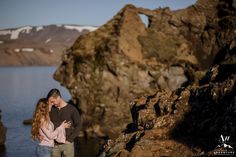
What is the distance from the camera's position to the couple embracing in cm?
1262

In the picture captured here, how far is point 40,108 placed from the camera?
41.1ft

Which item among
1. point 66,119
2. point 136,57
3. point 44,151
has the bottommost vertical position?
point 44,151

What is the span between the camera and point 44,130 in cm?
1260

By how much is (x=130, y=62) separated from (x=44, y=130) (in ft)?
144

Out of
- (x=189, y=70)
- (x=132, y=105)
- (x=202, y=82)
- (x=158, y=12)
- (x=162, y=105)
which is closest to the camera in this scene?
(x=162, y=105)

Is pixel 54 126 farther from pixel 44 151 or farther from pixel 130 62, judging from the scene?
pixel 130 62

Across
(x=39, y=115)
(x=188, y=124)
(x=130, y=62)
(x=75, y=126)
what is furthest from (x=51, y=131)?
(x=130, y=62)

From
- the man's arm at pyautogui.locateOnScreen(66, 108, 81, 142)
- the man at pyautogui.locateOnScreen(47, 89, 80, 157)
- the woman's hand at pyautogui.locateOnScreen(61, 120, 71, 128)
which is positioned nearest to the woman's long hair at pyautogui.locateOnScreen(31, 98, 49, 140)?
the man at pyautogui.locateOnScreen(47, 89, 80, 157)

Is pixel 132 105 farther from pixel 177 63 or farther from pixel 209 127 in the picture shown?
pixel 177 63

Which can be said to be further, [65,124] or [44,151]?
[65,124]

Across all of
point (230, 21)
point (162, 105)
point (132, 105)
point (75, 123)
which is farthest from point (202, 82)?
point (230, 21)

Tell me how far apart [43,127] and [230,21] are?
140ft
